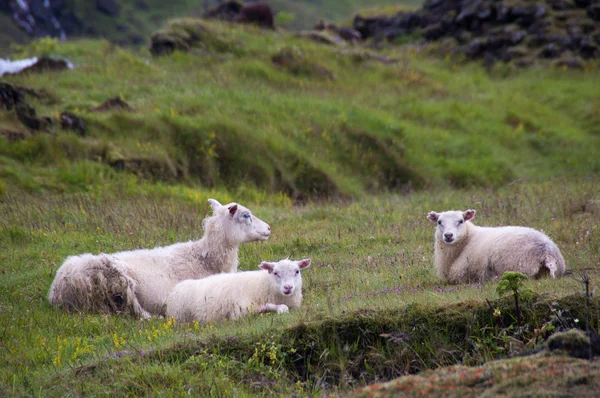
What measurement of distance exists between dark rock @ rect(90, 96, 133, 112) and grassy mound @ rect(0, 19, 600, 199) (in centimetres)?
31

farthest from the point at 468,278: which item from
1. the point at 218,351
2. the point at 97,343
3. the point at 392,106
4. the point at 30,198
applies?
the point at 392,106

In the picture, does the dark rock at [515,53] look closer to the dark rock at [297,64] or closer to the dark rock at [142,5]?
the dark rock at [297,64]

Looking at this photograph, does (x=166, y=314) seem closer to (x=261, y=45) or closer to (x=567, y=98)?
(x=261, y=45)

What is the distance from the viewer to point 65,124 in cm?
1872

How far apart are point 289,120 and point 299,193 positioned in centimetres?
403

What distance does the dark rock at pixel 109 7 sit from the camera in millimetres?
123438

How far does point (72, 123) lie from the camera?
61.6 ft

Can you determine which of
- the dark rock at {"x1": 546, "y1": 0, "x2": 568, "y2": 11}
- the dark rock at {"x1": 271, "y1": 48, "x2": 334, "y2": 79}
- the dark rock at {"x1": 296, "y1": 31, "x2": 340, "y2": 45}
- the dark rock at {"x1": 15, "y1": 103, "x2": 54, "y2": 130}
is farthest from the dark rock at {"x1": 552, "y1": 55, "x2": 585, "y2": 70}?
the dark rock at {"x1": 15, "y1": 103, "x2": 54, "y2": 130}

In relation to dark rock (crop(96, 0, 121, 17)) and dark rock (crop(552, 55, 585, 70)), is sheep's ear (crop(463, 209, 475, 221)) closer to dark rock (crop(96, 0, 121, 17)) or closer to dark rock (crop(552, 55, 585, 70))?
dark rock (crop(552, 55, 585, 70))

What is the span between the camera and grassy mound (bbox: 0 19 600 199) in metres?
18.7

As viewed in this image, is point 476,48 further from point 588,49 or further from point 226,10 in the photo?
point 226,10

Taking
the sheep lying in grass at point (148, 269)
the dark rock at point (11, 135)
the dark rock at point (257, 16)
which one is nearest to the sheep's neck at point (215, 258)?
the sheep lying in grass at point (148, 269)

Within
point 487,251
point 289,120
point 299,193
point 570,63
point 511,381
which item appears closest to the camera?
point 511,381

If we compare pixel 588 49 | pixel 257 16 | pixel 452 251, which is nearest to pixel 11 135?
pixel 452 251
